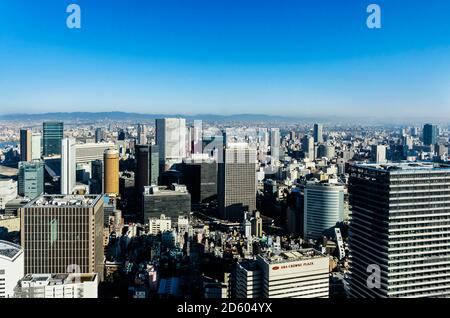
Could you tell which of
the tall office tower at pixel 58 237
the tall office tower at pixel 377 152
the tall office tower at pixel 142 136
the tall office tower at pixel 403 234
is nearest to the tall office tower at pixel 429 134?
the tall office tower at pixel 377 152

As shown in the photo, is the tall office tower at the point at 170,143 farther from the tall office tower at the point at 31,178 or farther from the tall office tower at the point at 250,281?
the tall office tower at the point at 250,281

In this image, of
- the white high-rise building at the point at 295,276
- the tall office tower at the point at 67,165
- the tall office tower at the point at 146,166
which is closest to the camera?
the white high-rise building at the point at 295,276

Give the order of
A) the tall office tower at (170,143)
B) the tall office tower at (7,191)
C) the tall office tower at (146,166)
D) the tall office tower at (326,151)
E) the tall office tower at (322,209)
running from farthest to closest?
the tall office tower at (326,151) < the tall office tower at (170,143) < the tall office tower at (146,166) < the tall office tower at (7,191) < the tall office tower at (322,209)

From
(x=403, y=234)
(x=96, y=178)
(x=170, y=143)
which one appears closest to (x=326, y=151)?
(x=170, y=143)

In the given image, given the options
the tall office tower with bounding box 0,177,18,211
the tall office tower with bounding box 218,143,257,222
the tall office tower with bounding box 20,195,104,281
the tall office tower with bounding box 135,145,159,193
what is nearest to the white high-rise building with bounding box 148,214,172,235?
the tall office tower with bounding box 218,143,257,222

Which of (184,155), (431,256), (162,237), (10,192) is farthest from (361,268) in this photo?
(184,155)
